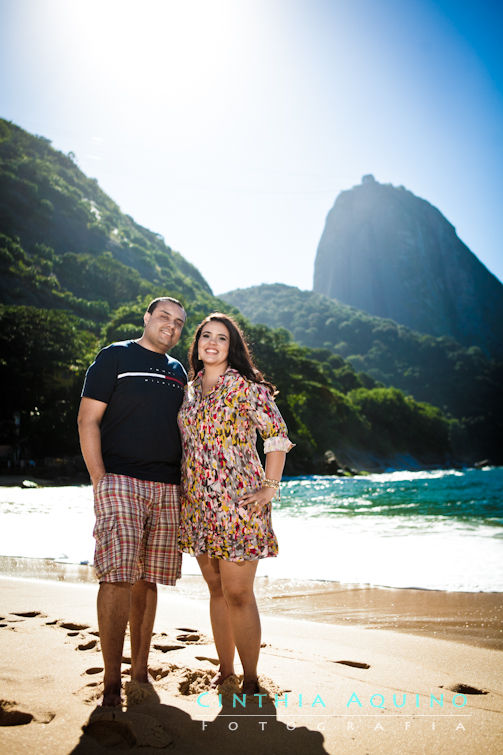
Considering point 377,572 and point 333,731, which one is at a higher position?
point 333,731

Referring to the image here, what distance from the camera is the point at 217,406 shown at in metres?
2.78

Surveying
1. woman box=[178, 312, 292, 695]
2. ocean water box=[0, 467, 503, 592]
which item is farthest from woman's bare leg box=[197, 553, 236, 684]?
ocean water box=[0, 467, 503, 592]

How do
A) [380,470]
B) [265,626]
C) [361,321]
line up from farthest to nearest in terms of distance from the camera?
[361,321]
[380,470]
[265,626]

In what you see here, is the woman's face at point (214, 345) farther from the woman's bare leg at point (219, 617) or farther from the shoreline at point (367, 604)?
the shoreline at point (367, 604)

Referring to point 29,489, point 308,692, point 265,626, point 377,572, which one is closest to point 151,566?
point 308,692

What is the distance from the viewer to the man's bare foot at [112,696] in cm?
229

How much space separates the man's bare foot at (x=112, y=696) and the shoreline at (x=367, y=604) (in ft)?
8.49

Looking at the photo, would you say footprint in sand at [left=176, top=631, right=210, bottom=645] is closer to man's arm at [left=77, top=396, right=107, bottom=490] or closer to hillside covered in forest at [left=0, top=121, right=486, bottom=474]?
man's arm at [left=77, top=396, right=107, bottom=490]

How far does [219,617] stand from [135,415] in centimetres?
124

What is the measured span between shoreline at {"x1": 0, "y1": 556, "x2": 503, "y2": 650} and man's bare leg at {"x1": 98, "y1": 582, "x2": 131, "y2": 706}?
260 centimetres

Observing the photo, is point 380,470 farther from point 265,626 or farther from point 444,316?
point 444,316

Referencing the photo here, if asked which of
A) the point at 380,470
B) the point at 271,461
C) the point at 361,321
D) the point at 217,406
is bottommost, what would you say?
the point at 380,470

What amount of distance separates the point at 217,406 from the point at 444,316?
193 meters

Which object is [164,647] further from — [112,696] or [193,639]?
[112,696]
